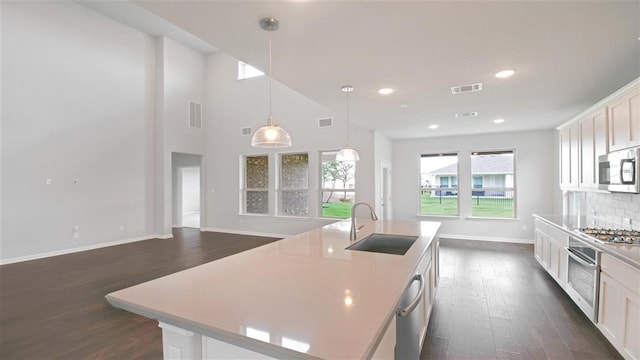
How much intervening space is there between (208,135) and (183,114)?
36.7 inches

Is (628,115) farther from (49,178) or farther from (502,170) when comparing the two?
(49,178)

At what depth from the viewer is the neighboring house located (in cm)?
681

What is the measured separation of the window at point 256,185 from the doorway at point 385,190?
3.08 m

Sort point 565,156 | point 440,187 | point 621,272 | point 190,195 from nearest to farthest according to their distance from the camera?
point 621,272 → point 565,156 → point 440,187 → point 190,195

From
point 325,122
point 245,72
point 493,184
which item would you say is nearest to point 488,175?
point 493,184

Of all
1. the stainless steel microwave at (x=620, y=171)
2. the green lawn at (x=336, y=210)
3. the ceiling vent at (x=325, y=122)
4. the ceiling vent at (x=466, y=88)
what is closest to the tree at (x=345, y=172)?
the green lawn at (x=336, y=210)

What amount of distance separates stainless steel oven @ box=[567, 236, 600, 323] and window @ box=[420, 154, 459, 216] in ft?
13.7

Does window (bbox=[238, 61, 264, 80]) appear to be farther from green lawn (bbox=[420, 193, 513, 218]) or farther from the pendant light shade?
the pendant light shade

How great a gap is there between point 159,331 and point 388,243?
91.4 inches

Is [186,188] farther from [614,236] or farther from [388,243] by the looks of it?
[614,236]

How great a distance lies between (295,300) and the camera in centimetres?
130

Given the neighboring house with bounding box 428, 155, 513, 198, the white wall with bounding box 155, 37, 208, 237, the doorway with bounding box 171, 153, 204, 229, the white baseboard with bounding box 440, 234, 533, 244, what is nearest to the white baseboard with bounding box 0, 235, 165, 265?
the white wall with bounding box 155, 37, 208, 237

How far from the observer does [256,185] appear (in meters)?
8.22

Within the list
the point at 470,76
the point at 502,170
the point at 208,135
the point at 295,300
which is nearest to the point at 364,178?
the point at 502,170
